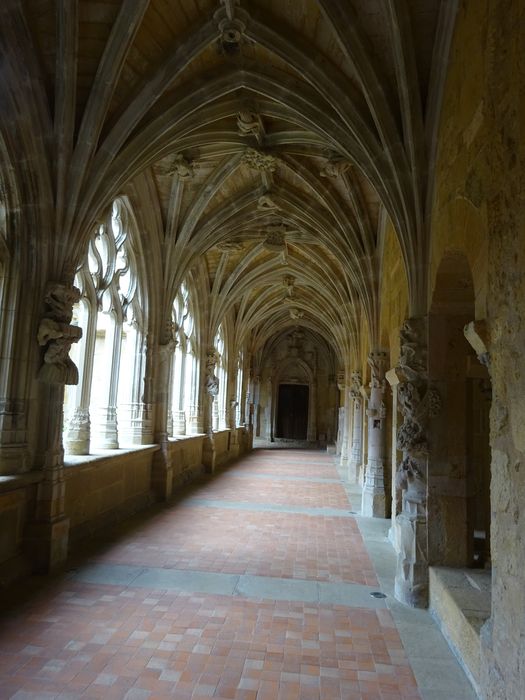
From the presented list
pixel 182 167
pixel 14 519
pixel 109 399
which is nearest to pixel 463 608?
pixel 14 519

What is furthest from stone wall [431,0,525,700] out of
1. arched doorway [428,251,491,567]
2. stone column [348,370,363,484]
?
stone column [348,370,363,484]

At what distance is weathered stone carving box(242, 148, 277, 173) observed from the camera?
8.00m

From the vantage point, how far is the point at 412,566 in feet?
15.5

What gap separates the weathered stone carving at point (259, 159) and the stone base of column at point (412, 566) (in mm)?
5912

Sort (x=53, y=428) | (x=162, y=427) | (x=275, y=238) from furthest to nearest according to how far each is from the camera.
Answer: (x=275, y=238) → (x=162, y=427) → (x=53, y=428)

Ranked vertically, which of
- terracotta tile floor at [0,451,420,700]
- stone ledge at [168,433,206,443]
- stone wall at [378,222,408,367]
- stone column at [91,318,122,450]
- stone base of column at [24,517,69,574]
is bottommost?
terracotta tile floor at [0,451,420,700]

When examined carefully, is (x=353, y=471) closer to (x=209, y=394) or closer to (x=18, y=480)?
(x=209, y=394)

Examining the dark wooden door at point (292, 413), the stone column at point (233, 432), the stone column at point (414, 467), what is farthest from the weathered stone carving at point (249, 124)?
the dark wooden door at point (292, 413)

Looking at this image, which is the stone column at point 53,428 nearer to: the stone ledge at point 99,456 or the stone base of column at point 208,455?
the stone ledge at point 99,456

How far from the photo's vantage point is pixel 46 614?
4.13 meters

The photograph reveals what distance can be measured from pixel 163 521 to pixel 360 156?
19.4 ft

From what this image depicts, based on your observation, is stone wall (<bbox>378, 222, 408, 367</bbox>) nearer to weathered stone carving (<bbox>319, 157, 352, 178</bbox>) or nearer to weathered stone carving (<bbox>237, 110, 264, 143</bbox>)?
weathered stone carving (<bbox>319, 157, 352, 178</bbox>)

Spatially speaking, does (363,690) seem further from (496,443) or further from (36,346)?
(36,346)

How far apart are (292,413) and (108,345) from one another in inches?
949
